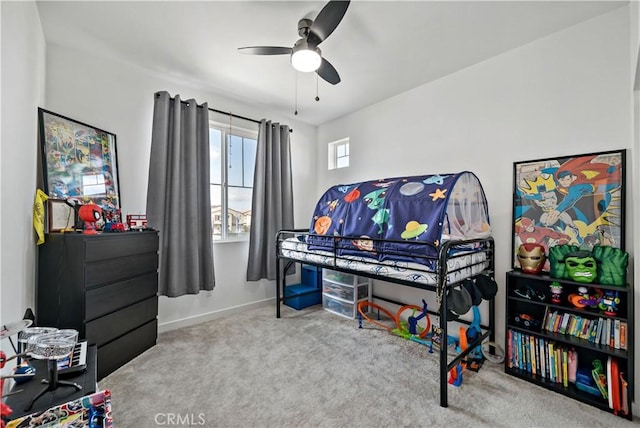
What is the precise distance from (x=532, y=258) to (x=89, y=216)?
11.2 feet

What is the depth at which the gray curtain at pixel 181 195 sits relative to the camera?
282 centimetres

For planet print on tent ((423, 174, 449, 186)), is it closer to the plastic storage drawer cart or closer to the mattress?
the mattress

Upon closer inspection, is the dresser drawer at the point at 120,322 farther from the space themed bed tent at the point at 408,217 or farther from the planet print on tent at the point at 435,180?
the planet print on tent at the point at 435,180

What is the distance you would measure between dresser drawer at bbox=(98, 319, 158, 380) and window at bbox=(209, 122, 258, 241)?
3.94 ft

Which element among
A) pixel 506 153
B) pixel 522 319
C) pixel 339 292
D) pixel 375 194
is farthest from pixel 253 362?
pixel 506 153

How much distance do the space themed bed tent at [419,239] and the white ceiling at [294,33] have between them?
1118mm

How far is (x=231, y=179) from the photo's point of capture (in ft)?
11.7

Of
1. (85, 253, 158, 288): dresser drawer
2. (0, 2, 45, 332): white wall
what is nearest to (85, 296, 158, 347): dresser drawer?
(85, 253, 158, 288): dresser drawer

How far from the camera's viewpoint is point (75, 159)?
233cm

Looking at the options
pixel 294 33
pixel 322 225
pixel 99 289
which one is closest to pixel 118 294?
pixel 99 289

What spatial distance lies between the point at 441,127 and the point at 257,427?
9.92 ft

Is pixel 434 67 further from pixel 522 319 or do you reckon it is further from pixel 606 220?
pixel 522 319

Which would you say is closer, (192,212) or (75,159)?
(75,159)

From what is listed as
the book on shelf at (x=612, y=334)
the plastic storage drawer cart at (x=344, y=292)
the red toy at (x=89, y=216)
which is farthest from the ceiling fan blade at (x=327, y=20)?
the book on shelf at (x=612, y=334)
